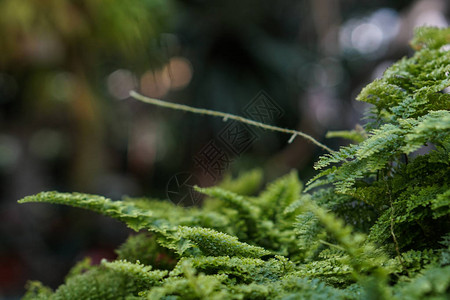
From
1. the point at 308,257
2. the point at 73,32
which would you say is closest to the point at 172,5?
the point at 73,32

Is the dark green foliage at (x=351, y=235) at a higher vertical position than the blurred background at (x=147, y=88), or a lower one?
lower

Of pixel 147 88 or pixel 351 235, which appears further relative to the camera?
pixel 147 88

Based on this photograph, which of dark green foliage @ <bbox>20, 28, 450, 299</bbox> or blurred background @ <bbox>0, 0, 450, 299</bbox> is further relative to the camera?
blurred background @ <bbox>0, 0, 450, 299</bbox>

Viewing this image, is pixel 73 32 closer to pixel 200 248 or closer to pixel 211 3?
pixel 211 3

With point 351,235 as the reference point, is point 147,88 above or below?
above
